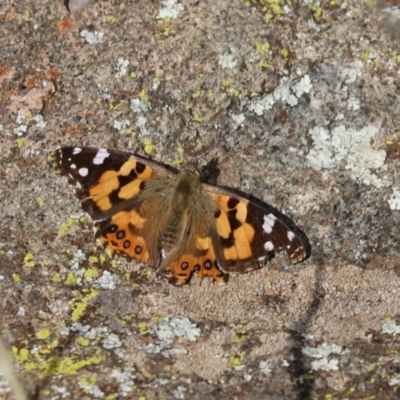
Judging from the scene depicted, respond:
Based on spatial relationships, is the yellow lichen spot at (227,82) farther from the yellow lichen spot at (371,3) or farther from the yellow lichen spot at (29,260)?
the yellow lichen spot at (29,260)

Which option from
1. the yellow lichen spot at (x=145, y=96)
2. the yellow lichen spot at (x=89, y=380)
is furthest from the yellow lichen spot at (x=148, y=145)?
the yellow lichen spot at (x=89, y=380)

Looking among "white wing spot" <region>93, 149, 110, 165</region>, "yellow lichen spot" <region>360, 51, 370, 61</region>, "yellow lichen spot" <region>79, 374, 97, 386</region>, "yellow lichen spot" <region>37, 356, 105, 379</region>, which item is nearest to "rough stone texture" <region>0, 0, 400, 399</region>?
"yellow lichen spot" <region>360, 51, 370, 61</region>

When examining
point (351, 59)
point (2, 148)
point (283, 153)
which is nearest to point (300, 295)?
point (283, 153)

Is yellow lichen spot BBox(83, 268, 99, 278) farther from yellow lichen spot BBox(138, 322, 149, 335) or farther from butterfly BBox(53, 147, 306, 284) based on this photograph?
yellow lichen spot BBox(138, 322, 149, 335)

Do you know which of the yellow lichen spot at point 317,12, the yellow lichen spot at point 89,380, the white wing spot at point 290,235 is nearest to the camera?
the white wing spot at point 290,235

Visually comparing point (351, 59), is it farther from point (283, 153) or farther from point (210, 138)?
point (210, 138)

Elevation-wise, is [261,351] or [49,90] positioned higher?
[49,90]
